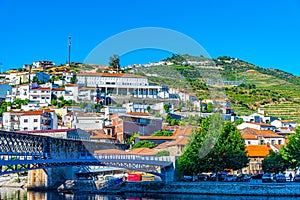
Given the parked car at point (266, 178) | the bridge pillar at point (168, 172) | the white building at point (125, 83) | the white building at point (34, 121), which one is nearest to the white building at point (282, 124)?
the white building at point (34, 121)

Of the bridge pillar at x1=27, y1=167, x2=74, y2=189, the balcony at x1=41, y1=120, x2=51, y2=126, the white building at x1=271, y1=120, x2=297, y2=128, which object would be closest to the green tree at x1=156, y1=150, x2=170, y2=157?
the bridge pillar at x1=27, y1=167, x2=74, y2=189

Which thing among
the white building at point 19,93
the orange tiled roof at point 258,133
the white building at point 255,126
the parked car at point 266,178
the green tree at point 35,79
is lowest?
the parked car at point 266,178

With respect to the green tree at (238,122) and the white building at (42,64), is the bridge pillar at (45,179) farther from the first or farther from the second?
the white building at (42,64)

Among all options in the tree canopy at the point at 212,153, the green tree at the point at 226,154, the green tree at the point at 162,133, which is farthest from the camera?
the green tree at the point at 226,154

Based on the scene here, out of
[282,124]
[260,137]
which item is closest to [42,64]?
[282,124]

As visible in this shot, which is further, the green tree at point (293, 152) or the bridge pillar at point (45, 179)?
the bridge pillar at point (45, 179)

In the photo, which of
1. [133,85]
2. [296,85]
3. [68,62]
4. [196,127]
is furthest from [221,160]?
[296,85]

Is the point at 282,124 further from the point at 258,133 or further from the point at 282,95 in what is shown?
the point at 282,95
